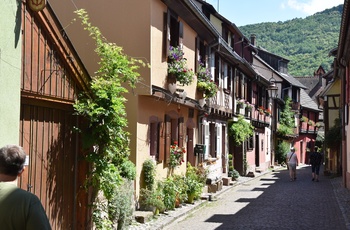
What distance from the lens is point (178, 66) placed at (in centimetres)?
1474

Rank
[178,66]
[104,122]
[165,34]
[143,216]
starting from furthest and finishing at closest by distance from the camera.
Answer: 1. [178,66]
2. [165,34]
3. [143,216]
4. [104,122]

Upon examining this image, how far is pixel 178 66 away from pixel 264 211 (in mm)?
4507

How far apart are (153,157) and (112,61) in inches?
200

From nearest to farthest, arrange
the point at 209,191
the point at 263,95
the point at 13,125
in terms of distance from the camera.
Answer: the point at 13,125 < the point at 209,191 < the point at 263,95

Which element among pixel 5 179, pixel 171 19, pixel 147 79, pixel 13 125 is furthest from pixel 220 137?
pixel 5 179

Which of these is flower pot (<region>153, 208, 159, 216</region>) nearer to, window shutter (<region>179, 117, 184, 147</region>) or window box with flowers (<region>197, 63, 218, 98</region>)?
window shutter (<region>179, 117, 184, 147</region>)

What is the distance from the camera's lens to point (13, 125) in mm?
6891

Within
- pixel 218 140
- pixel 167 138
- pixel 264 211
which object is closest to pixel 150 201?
pixel 167 138

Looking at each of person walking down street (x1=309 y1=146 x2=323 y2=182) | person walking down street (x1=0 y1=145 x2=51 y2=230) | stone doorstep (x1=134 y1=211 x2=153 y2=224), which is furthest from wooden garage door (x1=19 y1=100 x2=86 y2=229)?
person walking down street (x1=309 y1=146 x2=323 y2=182)

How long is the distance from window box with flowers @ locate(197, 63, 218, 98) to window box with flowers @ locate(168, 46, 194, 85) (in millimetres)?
2907

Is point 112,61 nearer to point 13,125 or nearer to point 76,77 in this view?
point 76,77

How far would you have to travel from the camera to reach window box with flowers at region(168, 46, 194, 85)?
47.5 ft

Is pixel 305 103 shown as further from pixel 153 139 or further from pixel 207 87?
pixel 153 139

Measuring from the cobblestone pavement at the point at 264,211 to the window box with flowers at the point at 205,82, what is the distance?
11.3ft
